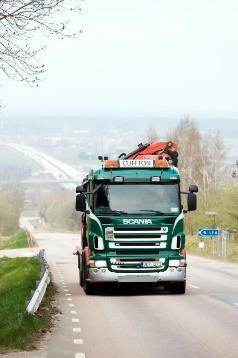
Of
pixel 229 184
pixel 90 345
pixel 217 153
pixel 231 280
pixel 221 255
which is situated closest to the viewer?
pixel 90 345

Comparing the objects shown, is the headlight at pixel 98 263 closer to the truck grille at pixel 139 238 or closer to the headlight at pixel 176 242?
the truck grille at pixel 139 238

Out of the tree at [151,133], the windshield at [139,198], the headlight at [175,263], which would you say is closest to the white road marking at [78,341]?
the windshield at [139,198]

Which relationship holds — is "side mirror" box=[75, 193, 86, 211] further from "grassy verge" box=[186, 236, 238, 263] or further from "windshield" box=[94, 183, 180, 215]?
"grassy verge" box=[186, 236, 238, 263]

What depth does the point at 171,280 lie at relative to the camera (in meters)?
23.0

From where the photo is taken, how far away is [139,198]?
75.4 feet

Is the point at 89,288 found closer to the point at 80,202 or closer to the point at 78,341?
the point at 80,202

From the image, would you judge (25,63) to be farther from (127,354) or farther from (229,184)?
(229,184)

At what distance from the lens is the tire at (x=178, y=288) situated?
77.6ft

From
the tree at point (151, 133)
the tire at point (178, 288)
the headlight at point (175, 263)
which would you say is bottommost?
the tire at point (178, 288)

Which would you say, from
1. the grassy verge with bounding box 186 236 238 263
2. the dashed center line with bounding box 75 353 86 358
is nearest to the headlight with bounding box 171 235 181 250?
the dashed center line with bounding box 75 353 86 358

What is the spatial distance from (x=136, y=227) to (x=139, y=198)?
32.1 inches

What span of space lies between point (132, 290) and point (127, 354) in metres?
13.6

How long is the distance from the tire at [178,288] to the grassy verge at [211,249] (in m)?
31.7

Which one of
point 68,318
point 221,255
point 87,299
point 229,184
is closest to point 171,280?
point 87,299
